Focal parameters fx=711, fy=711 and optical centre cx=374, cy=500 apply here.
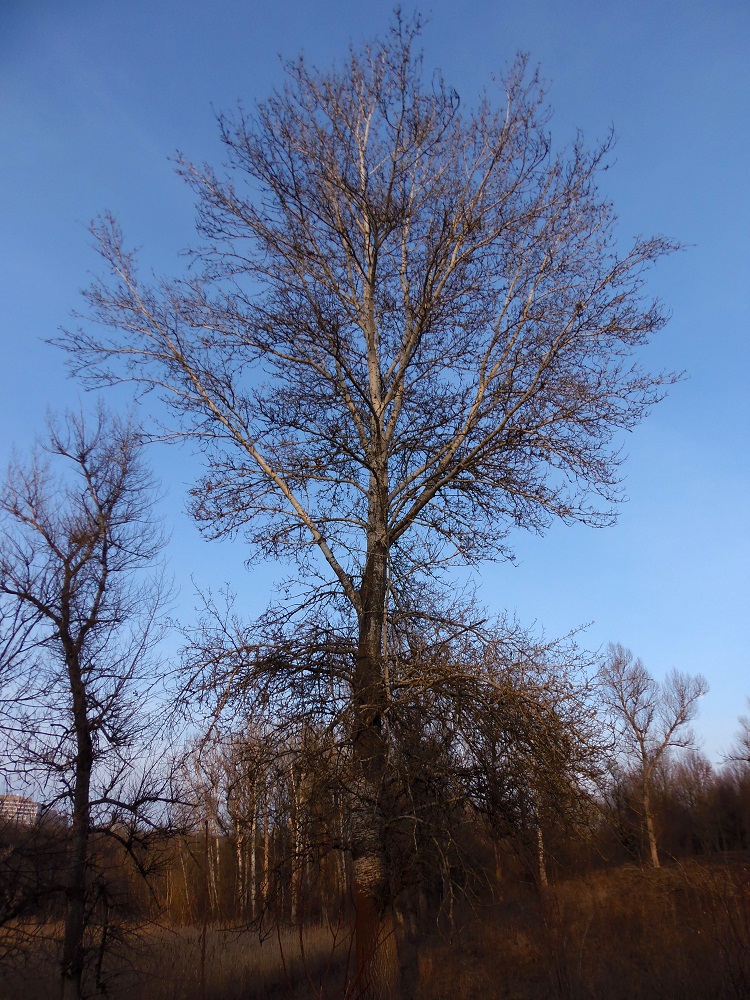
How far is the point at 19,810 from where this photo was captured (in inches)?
398

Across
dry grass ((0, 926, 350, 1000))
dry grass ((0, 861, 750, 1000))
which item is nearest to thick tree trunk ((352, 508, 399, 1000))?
dry grass ((0, 861, 750, 1000))

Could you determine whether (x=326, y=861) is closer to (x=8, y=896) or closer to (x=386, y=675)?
(x=386, y=675)

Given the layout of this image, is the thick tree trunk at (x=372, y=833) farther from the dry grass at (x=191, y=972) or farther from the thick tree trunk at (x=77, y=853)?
the thick tree trunk at (x=77, y=853)

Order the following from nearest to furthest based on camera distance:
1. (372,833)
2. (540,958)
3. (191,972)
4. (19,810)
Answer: (372,833)
(19,810)
(191,972)
(540,958)

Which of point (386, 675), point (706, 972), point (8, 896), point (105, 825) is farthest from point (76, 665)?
point (706, 972)

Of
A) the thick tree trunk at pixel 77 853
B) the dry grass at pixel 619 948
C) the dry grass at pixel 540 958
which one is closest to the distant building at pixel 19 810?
the thick tree trunk at pixel 77 853

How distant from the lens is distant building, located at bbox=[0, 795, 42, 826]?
9711mm

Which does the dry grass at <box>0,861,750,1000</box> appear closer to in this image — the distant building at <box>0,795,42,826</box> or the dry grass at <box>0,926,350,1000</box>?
the dry grass at <box>0,926,350,1000</box>

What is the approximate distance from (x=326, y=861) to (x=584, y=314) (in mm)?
6008

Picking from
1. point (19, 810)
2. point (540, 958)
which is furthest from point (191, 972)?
point (540, 958)

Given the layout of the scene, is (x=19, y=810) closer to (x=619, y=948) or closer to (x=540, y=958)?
(x=540, y=958)

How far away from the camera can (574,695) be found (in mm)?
5734

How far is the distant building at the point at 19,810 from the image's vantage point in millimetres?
9711

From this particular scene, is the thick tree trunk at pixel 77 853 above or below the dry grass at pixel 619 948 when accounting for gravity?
above
